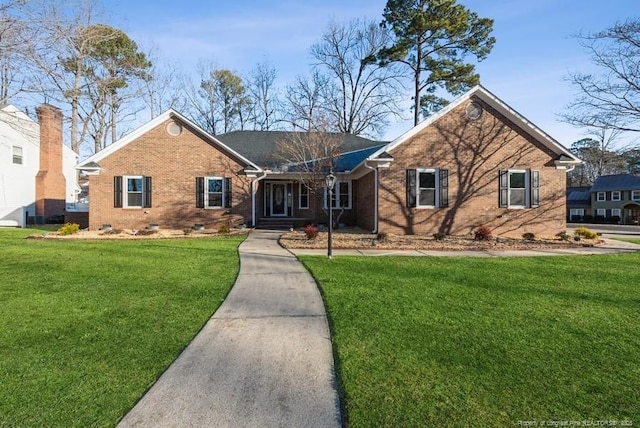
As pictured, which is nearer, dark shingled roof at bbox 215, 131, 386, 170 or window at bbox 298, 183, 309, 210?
window at bbox 298, 183, 309, 210

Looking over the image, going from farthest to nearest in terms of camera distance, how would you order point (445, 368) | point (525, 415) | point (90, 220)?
point (90, 220) < point (445, 368) < point (525, 415)

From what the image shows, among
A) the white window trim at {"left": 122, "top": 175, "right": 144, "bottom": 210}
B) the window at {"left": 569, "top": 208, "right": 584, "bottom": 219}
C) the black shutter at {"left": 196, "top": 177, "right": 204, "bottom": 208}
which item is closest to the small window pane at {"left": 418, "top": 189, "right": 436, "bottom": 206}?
the black shutter at {"left": 196, "top": 177, "right": 204, "bottom": 208}

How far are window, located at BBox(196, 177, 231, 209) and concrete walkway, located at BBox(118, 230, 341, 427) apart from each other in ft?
38.8

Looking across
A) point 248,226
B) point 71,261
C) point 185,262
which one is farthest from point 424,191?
point 71,261

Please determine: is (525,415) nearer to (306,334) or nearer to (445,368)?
(445,368)

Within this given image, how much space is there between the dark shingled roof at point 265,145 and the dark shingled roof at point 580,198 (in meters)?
42.4

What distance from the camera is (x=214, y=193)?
55.3 ft

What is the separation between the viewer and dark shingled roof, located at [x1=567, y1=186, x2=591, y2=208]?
4894 centimetres

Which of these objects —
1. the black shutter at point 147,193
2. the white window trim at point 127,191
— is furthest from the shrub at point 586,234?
the white window trim at point 127,191

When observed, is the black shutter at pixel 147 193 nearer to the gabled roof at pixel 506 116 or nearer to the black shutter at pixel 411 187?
the gabled roof at pixel 506 116

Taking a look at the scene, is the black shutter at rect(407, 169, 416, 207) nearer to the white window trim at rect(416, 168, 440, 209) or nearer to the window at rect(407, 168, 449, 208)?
the window at rect(407, 168, 449, 208)

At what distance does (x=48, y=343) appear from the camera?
380 centimetres

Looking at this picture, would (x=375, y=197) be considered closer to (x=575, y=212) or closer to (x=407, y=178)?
(x=407, y=178)

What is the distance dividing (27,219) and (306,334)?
2394 cm
